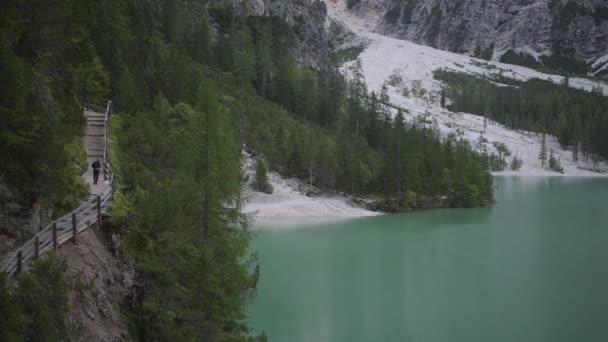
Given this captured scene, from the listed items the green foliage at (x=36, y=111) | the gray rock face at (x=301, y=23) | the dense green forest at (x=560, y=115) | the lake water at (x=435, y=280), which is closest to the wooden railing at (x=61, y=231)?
the green foliage at (x=36, y=111)

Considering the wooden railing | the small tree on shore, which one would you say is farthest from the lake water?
the wooden railing

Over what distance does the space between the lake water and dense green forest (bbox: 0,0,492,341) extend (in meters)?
4.63

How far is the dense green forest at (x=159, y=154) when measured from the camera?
13.2 meters

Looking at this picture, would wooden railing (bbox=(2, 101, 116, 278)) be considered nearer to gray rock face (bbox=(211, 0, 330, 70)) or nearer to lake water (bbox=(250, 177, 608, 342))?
lake water (bbox=(250, 177, 608, 342))

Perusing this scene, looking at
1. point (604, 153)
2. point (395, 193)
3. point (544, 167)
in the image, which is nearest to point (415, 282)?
point (395, 193)

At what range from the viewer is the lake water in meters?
25.7

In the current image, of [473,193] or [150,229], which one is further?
[473,193]

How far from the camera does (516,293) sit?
31.1m

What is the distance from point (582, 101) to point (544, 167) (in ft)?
195

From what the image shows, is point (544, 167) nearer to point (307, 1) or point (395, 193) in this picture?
point (307, 1)

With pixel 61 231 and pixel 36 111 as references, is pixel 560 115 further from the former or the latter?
pixel 61 231

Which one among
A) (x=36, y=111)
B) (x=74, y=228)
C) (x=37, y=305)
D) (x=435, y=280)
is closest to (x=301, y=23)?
(x=435, y=280)

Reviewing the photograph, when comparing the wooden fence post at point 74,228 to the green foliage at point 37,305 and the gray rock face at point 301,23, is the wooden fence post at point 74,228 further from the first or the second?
the gray rock face at point 301,23

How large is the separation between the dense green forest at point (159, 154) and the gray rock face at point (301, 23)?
38.1 m
